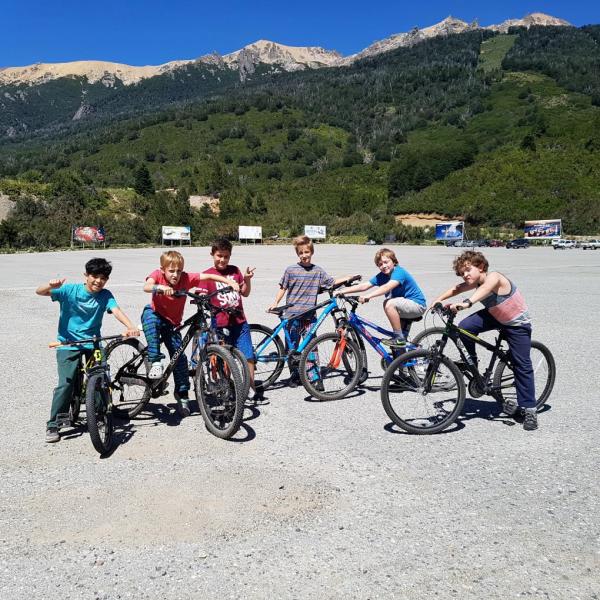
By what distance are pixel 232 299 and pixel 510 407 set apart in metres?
2.84

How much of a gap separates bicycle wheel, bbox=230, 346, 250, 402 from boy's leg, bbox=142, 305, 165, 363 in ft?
2.44

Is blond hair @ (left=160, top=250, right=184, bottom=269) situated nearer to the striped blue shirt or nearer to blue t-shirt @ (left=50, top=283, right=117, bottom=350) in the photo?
blue t-shirt @ (left=50, top=283, right=117, bottom=350)

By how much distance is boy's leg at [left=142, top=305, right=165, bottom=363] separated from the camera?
5.09m

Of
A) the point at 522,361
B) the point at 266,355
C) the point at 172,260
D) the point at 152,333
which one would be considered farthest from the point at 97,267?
the point at 522,361

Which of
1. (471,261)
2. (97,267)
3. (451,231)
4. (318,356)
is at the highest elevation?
(451,231)

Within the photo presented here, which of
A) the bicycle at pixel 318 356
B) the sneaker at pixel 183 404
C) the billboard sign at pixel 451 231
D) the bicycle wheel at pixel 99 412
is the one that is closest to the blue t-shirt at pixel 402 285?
the bicycle at pixel 318 356

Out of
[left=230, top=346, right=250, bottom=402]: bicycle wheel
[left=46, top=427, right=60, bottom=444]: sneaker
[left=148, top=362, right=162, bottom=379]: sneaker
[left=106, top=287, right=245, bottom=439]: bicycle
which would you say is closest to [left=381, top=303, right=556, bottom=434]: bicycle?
[left=230, top=346, right=250, bottom=402]: bicycle wheel

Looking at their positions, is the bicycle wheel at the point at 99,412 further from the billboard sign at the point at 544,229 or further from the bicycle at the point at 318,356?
the billboard sign at the point at 544,229

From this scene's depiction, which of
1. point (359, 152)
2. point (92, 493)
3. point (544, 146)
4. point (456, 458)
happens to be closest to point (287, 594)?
point (92, 493)

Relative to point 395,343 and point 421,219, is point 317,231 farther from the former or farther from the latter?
point 395,343

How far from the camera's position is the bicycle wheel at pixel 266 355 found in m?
6.11

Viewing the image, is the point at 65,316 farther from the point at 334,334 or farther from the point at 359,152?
the point at 359,152

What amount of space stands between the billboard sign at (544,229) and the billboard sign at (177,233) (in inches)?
1510

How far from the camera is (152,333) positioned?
5.12 metres
